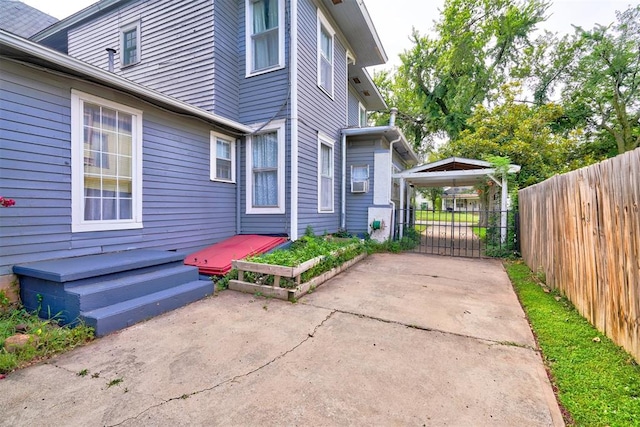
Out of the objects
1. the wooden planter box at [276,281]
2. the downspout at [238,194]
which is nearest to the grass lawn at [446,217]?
the wooden planter box at [276,281]

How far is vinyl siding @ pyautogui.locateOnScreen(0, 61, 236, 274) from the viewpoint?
329cm

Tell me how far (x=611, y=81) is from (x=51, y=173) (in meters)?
23.4

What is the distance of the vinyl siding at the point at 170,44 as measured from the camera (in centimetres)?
626

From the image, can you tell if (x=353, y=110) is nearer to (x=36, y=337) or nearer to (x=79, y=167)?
(x=79, y=167)

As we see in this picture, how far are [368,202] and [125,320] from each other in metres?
6.94

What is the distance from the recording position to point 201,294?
420 centimetres

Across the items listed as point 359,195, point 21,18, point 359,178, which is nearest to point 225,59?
point 359,178

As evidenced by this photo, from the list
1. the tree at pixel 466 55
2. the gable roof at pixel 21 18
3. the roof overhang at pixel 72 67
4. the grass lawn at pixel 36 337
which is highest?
the tree at pixel 466 55

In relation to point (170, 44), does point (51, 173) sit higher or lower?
lower

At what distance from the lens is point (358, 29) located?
7957 millimetres

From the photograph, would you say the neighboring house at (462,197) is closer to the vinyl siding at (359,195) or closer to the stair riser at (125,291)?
the vinyl siding at (359,195)

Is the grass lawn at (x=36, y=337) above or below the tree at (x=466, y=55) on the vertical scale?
below

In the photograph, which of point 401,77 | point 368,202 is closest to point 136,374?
point 368,202

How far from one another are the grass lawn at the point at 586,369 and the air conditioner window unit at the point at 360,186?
5.59 metres
